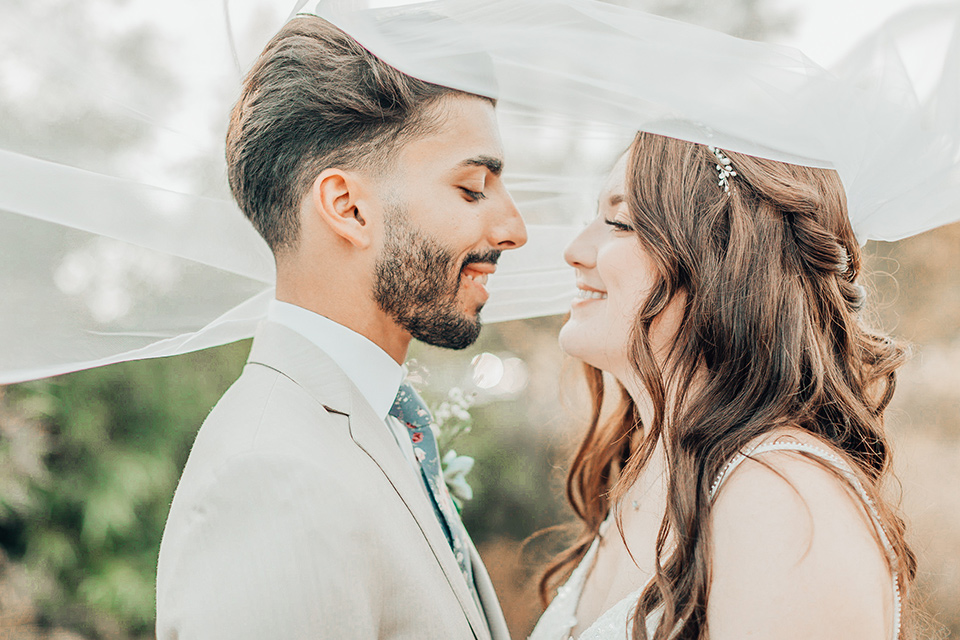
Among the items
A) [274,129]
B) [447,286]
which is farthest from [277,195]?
[447,286]

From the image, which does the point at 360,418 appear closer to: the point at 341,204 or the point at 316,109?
the point at 341,204

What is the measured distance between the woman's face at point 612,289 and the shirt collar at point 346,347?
0.67m

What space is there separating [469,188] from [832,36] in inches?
40.5

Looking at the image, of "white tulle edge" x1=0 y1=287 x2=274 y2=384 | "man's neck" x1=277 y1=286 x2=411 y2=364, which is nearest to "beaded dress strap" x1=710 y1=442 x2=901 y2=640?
"man's neck" x1=277 y1=286 x2=411 y2=364

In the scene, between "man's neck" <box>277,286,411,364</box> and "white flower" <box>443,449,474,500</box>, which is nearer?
"man's neck" <box>277,286,411,364</box>

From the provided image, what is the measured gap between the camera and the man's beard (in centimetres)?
204

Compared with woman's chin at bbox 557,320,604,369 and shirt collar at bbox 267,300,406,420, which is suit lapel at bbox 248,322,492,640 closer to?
shirt collar at bbox 267,300,406,420

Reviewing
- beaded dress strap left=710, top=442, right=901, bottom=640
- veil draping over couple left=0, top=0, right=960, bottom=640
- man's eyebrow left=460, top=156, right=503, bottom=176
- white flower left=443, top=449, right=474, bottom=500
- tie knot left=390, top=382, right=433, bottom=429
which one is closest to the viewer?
veil draping over couple left=0, top=0, right=960, bottom=640

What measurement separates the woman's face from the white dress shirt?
→ 0.66 m

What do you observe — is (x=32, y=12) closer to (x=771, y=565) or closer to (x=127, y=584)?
(x=771, y=565)

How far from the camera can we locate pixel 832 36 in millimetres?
1536

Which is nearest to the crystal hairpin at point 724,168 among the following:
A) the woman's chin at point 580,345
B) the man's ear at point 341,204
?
the woman's chin at point 580,345

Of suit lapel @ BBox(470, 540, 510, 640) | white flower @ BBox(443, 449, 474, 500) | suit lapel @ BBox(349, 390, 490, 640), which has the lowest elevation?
white flower @ BBox(443, 449, 474, 500)

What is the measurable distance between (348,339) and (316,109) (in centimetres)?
68
